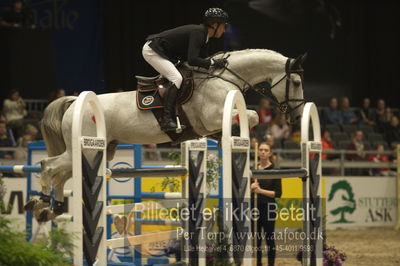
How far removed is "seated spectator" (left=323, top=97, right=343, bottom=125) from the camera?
14031 mm

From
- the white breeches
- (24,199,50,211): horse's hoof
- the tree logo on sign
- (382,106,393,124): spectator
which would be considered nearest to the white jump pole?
the white breeches

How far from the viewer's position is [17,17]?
12219 millimetres

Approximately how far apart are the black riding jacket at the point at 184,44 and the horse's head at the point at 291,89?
2.25ft

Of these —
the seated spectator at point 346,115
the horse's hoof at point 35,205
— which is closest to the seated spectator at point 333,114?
the seated spectator at point 346,115

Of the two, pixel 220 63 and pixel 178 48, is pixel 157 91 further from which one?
pixel 220 63

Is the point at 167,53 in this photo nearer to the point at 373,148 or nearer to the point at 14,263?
the point at 14,263

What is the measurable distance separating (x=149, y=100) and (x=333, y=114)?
8.98 m

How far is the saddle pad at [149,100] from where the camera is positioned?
18.5ft

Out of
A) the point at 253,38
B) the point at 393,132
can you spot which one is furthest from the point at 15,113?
the point at 393,132

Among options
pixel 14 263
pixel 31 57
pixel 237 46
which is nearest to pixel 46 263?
pixel 14 263

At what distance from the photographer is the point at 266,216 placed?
6.68 m

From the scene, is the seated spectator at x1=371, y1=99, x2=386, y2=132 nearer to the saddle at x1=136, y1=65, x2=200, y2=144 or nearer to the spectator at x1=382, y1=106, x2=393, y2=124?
the spectator at x1=382, y1=106, x2=393, y2=124

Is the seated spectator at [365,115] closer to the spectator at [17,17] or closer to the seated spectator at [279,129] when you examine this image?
the seated spectator at [279,129]

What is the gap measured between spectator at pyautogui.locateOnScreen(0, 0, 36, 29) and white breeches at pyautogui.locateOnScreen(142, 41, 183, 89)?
22.8ft
